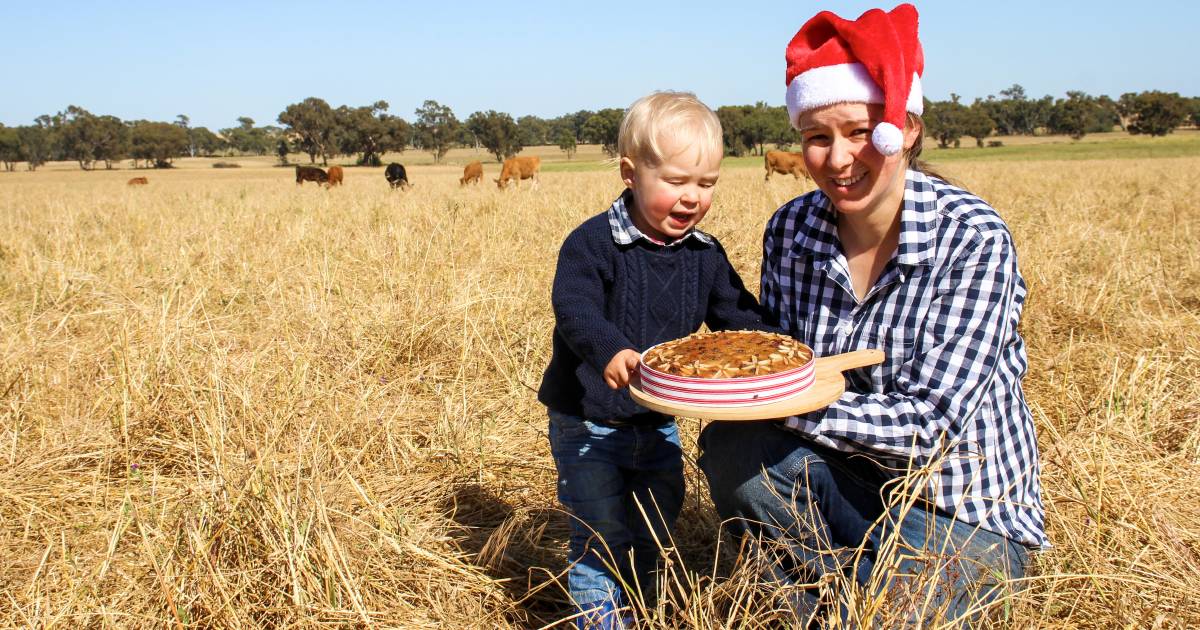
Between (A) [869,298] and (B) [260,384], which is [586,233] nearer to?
(A) [869,298]

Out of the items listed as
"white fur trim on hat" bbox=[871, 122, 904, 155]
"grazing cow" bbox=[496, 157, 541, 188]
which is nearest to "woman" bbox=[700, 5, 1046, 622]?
"white fur trim on hat" bbox=[871, 122, 904, 155]

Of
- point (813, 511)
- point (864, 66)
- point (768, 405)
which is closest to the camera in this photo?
point (768, 405)

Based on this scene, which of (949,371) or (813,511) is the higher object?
(949,371)

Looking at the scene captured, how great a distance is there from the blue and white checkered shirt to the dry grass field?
0.26 metres

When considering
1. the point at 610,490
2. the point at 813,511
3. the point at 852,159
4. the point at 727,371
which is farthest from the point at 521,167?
the point at 727,371

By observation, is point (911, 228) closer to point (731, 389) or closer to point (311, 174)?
point (731, 389)

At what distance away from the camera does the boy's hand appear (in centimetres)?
207

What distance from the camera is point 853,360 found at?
207 centimetres

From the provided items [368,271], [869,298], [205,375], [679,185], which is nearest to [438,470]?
[205,375]

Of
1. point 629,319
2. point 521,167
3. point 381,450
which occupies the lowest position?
point 381,450

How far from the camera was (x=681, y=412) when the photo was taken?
5.67 feet

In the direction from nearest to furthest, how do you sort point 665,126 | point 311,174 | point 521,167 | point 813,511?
point 813,511 < point 665,126 < point 521,167 < point 311,174

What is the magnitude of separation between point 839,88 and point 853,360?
685mm

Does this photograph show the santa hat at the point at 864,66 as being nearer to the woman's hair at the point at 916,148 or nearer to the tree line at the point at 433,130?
the woman's hair at the point at 916,148
